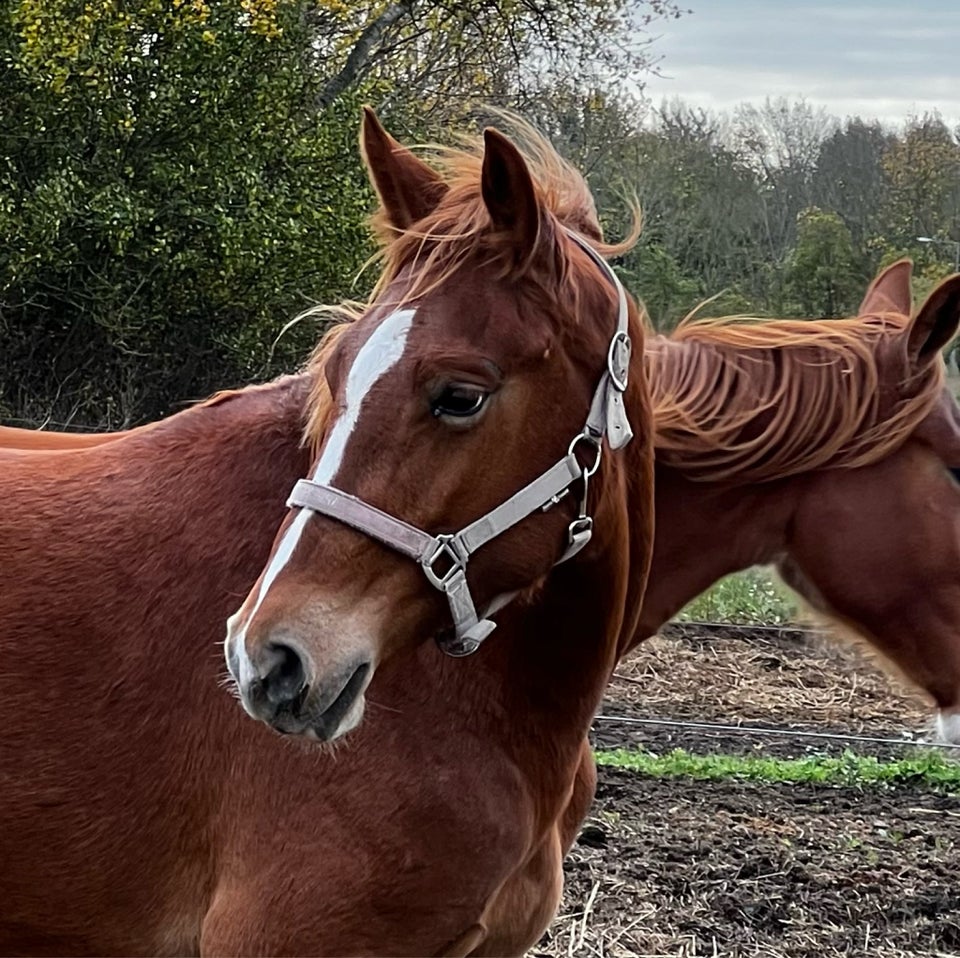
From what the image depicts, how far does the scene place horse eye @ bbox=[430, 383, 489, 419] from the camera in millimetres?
1691

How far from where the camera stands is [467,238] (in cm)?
182

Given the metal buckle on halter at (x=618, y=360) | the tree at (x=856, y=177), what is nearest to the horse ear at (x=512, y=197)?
the metal buckle on halter at (x=618, y=360)

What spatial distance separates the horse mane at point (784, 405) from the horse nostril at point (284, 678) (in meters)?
1.70

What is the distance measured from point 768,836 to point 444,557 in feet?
10.5

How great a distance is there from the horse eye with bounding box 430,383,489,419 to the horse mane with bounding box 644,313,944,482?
142 cm

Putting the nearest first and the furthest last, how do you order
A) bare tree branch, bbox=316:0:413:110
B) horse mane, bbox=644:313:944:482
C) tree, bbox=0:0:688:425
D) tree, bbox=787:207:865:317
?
horse mane, bbox=644:313:944:482
tree, bbox=0:0:688:425
bare tree branch, bbox=316:0:413:110
tree, bbox=787:207:865:317

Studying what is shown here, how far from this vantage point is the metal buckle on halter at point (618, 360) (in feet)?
6.13

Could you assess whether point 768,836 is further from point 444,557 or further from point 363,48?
point 363,48

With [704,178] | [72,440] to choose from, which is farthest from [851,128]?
[72,440]

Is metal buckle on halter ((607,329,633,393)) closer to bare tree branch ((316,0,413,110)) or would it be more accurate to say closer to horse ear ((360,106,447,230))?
horse ear ((360,106,447,230))

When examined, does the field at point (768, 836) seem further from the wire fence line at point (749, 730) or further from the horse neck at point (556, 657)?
the horse neck at point (556, 657)

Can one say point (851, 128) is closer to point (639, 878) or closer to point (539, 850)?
point (639, 878)

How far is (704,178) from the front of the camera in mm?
16094

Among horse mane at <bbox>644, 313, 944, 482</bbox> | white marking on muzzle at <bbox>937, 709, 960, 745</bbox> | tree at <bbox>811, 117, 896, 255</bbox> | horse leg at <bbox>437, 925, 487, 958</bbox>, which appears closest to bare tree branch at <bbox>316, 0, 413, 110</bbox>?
tree at <bbox>811, 117, 896, 255</bbox>
